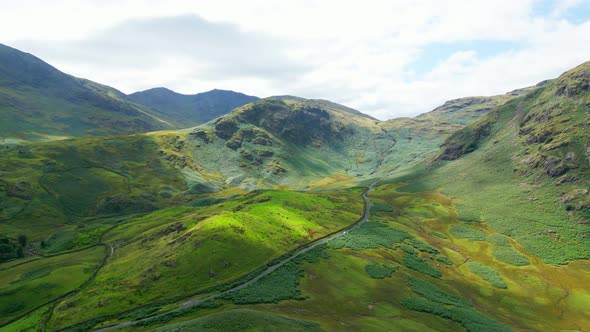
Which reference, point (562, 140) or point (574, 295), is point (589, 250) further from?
point (562, 140)

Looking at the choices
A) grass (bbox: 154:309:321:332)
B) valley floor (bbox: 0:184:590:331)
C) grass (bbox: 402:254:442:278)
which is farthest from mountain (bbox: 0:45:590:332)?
grass (bbox: 402:254:442:278)

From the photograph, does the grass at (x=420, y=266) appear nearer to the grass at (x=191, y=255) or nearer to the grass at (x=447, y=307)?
the grass at (x=447, y=307)

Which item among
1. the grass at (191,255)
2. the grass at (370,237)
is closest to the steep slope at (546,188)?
the grass at (370,237)

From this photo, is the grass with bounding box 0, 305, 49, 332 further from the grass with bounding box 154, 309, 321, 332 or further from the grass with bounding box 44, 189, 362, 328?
the grass with bounding box 154, 309, 321, 332

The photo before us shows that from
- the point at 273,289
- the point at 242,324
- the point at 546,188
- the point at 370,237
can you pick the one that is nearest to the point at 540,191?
the point at 546,188

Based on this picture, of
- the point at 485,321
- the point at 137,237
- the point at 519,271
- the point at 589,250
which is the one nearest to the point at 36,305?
the point at 137,237

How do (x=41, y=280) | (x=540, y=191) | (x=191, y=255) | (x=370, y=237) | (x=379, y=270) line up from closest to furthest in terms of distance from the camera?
(x=191, y=255), (x=379, y=270), (x=41, y=280), (x=370, y=237), (x=540, y=191)

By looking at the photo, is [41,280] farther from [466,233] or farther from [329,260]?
[466,233]
